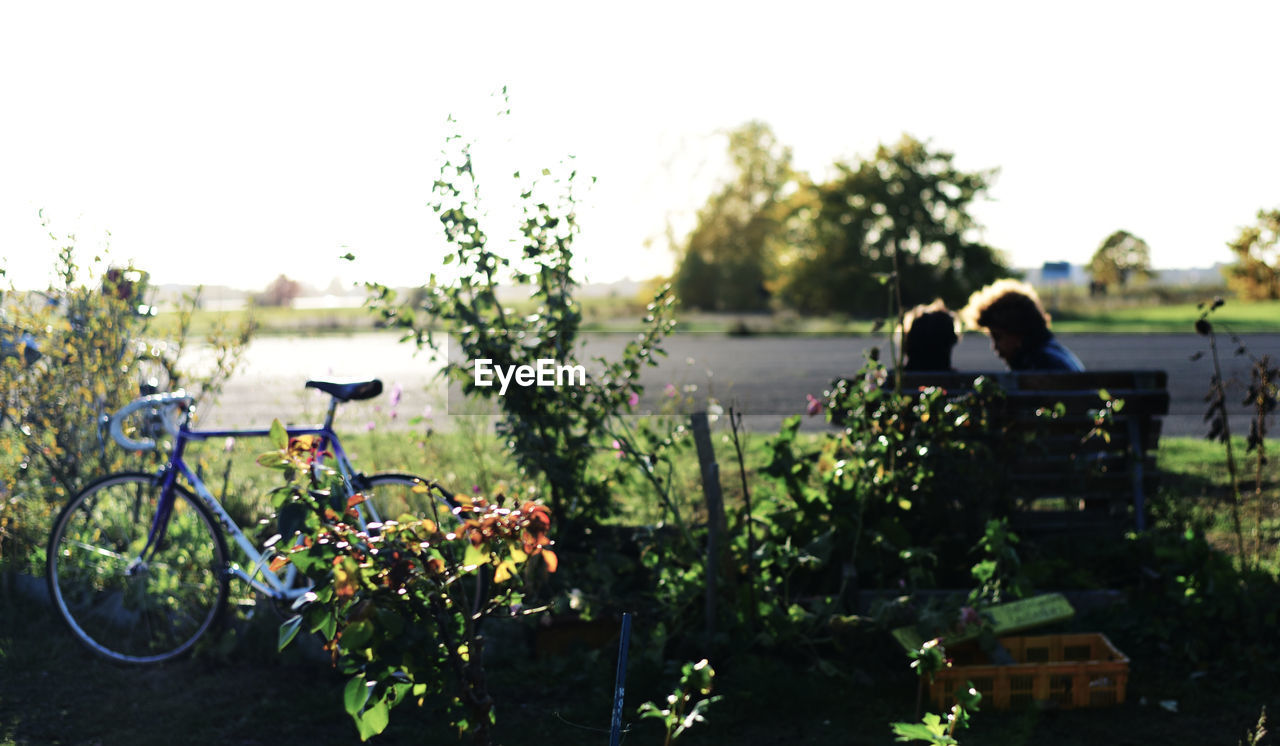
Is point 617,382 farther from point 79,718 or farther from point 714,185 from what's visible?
point 714,185

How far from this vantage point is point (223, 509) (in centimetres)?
482

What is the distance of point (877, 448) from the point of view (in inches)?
183

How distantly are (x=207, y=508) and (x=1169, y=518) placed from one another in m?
4.92

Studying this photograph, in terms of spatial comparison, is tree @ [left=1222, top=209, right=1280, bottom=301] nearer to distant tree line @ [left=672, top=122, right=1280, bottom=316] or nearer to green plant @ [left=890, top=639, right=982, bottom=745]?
distant tree line @ [left=672, top=122, right=1280, bottom=316]

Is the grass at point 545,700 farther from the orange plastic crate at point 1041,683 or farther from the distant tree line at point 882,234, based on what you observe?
the distant tree line at point 882,234

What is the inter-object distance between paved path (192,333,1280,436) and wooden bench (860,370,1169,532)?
1617 millimetres

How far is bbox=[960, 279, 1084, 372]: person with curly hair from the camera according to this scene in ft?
20.2

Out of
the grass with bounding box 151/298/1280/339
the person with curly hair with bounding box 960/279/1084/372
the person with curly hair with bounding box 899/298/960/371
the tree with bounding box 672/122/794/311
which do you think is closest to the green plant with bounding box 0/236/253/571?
the person with curly hair with bounding box 899/298/960/371

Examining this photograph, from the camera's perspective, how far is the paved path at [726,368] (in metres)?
10.9

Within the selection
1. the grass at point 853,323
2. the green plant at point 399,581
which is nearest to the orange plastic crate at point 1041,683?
the green plant at point 399,581

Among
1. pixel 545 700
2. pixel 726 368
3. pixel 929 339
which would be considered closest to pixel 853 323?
pixel 726 368

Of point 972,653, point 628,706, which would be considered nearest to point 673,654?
point 628,706

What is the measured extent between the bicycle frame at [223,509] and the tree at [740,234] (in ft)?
149

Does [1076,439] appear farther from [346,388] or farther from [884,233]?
[884,233]
